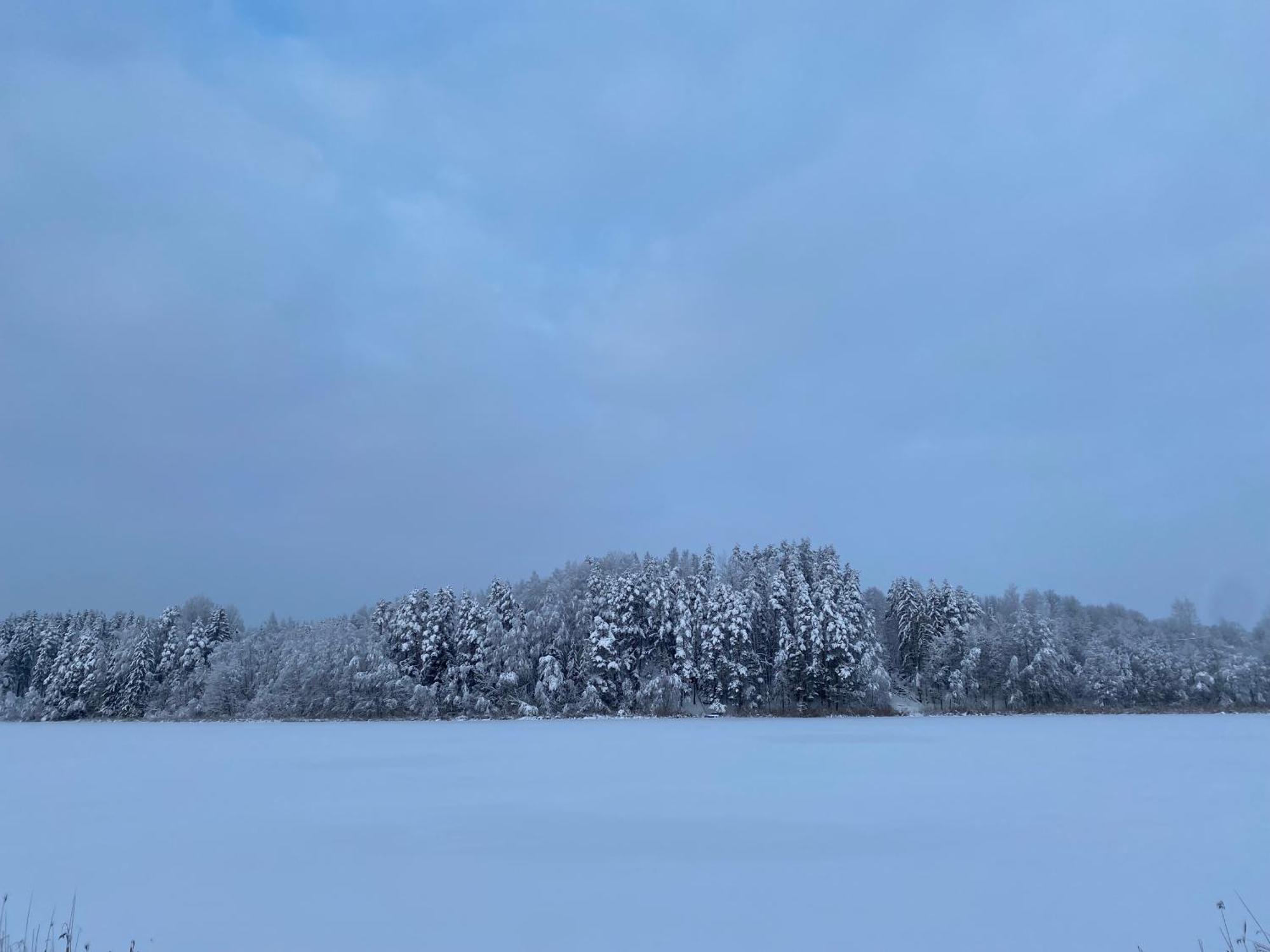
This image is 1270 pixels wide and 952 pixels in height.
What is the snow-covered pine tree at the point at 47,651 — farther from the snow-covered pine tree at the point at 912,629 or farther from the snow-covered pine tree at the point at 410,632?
the snow-covered pine tree at the point at 912,629

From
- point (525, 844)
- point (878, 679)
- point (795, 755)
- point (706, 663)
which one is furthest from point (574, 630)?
point (525, 844)

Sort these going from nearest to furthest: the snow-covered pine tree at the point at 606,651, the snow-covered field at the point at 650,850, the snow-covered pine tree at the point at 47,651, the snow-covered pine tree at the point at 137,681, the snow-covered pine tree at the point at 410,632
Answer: the snow-covered field at the point at 650,850
the snow-covered pine tree at the point at 606,651
the snow-covered pine tree at the point at 410,632
the snow-covered pine tree at the point at 137,681
the snow-covered pine tree at the point at 47,651

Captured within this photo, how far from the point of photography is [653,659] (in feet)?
232

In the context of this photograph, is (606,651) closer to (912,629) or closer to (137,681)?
(912,629)

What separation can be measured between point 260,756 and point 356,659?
124 ft

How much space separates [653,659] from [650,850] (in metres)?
57.4

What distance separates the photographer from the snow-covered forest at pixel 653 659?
6831cm

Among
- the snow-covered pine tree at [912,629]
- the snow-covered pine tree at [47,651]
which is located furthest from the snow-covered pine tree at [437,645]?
the snow-covered pine tree at [912,629]

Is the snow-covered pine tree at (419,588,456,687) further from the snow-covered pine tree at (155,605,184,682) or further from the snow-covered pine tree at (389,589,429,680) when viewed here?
the snow-covered pine tree at (155,605,184,682)

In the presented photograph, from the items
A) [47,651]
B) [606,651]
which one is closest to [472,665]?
[606,651]

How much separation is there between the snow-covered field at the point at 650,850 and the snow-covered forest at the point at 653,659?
129 feet

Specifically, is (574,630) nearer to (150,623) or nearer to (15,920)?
(150,623)

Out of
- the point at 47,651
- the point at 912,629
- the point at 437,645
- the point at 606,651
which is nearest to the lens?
the point at 606,651

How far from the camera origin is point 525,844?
14562 mm
